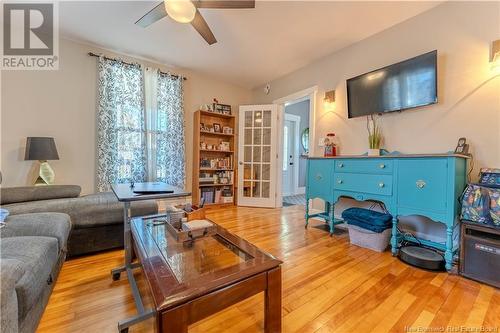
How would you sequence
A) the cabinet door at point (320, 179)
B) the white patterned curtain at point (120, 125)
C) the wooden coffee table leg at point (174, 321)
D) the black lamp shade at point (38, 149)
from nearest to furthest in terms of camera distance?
the wooden coffee table leg at point (174, 321)
the black lamp shade at point (38, 149)
the cabinet door at point (320, 179)
the white patterned curtain at point (120, 125)

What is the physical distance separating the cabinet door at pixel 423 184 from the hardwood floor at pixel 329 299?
0.54 meters

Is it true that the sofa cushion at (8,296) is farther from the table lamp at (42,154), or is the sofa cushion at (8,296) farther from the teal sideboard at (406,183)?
the teal sideboard at (406,183)

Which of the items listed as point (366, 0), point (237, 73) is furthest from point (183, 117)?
point (366, 0)

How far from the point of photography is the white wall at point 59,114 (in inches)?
103

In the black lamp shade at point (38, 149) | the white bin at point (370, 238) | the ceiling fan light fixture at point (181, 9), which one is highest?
the ceiling fan light fixture at point (181, 9)

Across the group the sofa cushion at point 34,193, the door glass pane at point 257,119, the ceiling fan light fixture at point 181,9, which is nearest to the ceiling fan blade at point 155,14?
the ceiling fan light fixture at point 181,9

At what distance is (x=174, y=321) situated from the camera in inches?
28.5

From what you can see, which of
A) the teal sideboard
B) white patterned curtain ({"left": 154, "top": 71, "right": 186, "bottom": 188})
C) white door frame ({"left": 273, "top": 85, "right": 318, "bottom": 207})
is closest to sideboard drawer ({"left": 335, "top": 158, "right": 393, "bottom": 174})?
the teal sideboard

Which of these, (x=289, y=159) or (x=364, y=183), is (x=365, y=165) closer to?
(x=364, y=183)

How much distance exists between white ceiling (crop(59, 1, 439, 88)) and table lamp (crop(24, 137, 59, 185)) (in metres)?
1.44

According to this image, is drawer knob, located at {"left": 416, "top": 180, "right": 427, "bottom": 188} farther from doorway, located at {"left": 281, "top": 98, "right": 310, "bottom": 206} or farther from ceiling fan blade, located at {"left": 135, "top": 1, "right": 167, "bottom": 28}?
doorway, located at {"left": 281, "top": 98, "right": 310, "bottom": 206}

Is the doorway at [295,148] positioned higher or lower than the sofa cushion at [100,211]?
higher

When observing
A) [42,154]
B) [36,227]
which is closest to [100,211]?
[36,227]

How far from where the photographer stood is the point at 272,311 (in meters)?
1.01
